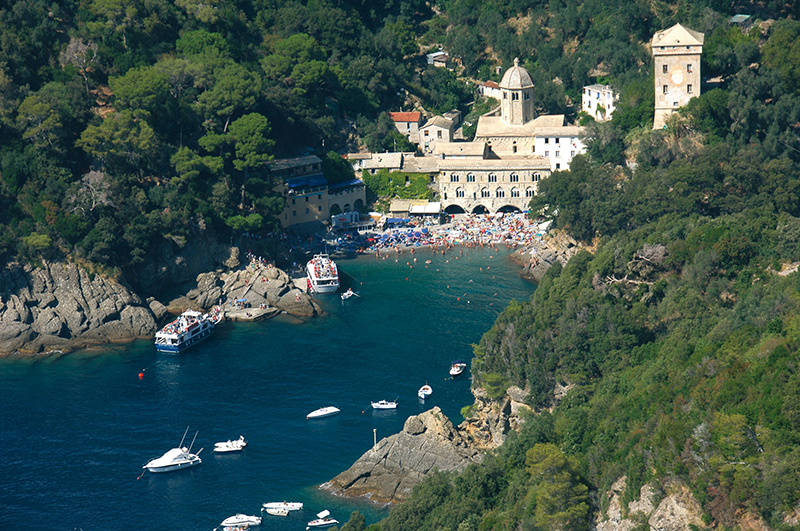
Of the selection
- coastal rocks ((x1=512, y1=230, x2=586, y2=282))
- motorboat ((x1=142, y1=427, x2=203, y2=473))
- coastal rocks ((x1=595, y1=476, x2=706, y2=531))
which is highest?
coastal rocks ((x1=512, y1=230, x2=586, y2=282))

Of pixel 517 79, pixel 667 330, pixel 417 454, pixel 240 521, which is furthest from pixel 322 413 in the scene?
pixel 517 79

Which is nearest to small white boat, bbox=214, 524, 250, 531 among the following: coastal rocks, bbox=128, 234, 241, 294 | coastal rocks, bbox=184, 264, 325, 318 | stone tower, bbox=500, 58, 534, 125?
coastal rocks, bbox=184, 264, 325, 318

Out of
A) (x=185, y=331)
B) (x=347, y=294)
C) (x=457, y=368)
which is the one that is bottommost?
(x=457, y=368)

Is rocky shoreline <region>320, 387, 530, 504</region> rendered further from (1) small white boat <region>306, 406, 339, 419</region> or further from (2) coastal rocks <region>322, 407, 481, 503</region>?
(1) small white boat <region>306, 406, 339, 419</region>

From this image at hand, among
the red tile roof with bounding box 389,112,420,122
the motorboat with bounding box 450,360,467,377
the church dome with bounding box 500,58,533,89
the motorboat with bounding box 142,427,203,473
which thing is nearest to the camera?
the motorboat with bounding box 142,427,203,473

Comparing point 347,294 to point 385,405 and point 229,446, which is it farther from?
point 229,446

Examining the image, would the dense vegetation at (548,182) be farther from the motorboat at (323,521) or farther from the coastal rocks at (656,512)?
the motorboat at (323,521)

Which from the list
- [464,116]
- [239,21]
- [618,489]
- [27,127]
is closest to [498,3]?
[464,116]

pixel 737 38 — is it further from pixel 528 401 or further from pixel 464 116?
pixel 528 401
